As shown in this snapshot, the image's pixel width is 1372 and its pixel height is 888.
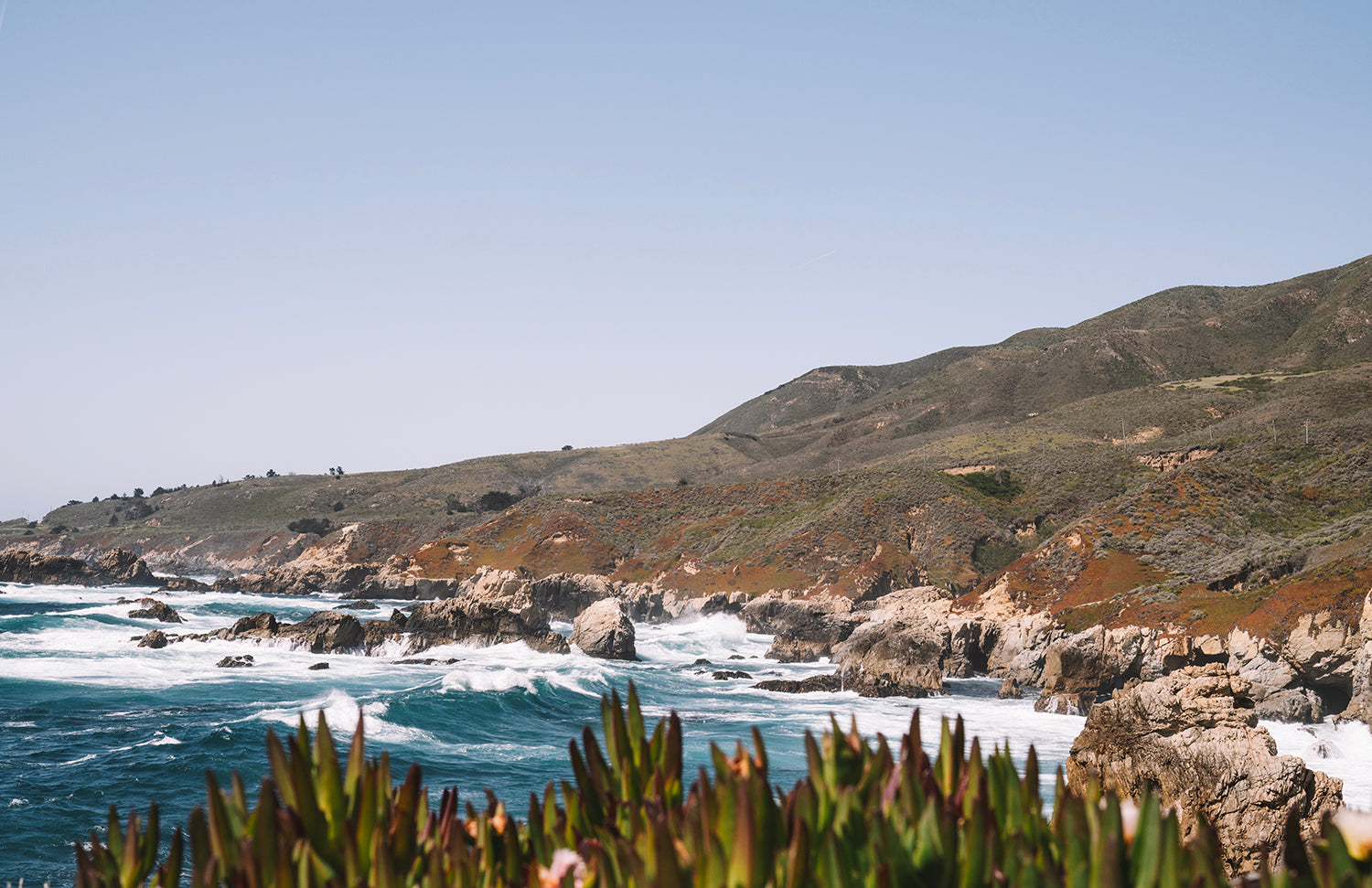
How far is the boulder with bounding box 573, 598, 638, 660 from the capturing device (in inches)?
1658

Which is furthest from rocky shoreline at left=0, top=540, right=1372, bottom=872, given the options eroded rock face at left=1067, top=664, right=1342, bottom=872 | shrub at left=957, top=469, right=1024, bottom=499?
shrub at left=957, top=469, right=1024, bottom=499

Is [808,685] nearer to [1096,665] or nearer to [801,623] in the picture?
[1096,665]

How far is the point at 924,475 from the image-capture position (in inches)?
2625

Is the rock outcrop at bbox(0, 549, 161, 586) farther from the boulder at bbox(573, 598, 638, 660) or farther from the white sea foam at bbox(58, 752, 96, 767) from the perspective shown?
the white sea foam at bbox(58, 752, 96, 767)

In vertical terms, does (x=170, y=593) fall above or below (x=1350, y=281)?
below

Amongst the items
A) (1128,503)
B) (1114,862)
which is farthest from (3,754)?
(1128,503)

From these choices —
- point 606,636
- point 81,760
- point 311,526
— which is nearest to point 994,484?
point 606,636

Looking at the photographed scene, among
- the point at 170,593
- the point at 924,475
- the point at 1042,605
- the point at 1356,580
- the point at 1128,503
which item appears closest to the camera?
the point at 1356,580

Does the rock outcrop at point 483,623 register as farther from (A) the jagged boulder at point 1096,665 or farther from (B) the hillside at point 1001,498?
(A) the jagged boulder at point 1096,665

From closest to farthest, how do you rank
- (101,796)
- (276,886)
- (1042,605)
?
(276,886) < (101,796) < (1042,605)

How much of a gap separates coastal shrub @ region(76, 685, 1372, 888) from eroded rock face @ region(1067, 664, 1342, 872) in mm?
9078

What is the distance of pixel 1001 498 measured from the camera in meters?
62.7

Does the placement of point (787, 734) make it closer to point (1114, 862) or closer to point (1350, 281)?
point (1114, 862)

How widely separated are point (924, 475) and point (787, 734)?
143ft
